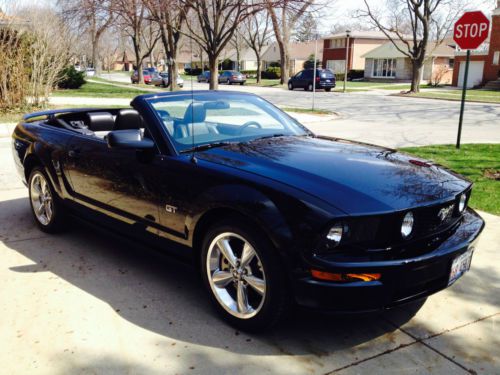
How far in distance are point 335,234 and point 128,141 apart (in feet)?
5.68

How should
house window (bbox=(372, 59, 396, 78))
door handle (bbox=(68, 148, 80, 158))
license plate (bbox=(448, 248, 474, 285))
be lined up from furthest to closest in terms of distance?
house window (bbox=(372, 59, 396, 78)), door handle (bbox=(68, 148, 80, 158)), license plate (bbox=(448, 248, 474, 285))

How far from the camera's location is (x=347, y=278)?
2742 millimetres

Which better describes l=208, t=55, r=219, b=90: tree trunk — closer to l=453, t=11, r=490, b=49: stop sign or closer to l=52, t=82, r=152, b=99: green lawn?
l=52, t=82, r=152, b=99: green lawn

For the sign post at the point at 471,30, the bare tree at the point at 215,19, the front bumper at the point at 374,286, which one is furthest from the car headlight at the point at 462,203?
the bare tree at the point at 215,19

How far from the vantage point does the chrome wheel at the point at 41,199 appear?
520 centimetres

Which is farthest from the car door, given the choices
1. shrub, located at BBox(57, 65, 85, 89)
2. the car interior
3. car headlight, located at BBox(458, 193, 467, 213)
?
shrub, located at BBox(57, 65, 85, 89)

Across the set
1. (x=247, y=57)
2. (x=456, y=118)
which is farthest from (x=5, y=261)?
(x=247, y=57)

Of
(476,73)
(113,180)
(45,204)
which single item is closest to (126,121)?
(113,180)

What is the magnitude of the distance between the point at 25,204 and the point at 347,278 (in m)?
5.15

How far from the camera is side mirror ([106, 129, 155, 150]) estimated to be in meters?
3.67

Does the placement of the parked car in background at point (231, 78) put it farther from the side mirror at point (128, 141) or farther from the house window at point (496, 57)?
the side mirror at point (128, 141)

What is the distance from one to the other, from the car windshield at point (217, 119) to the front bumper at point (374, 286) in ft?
4.94

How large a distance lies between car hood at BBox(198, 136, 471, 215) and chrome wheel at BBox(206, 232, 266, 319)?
50cm

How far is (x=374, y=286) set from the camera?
274cm
